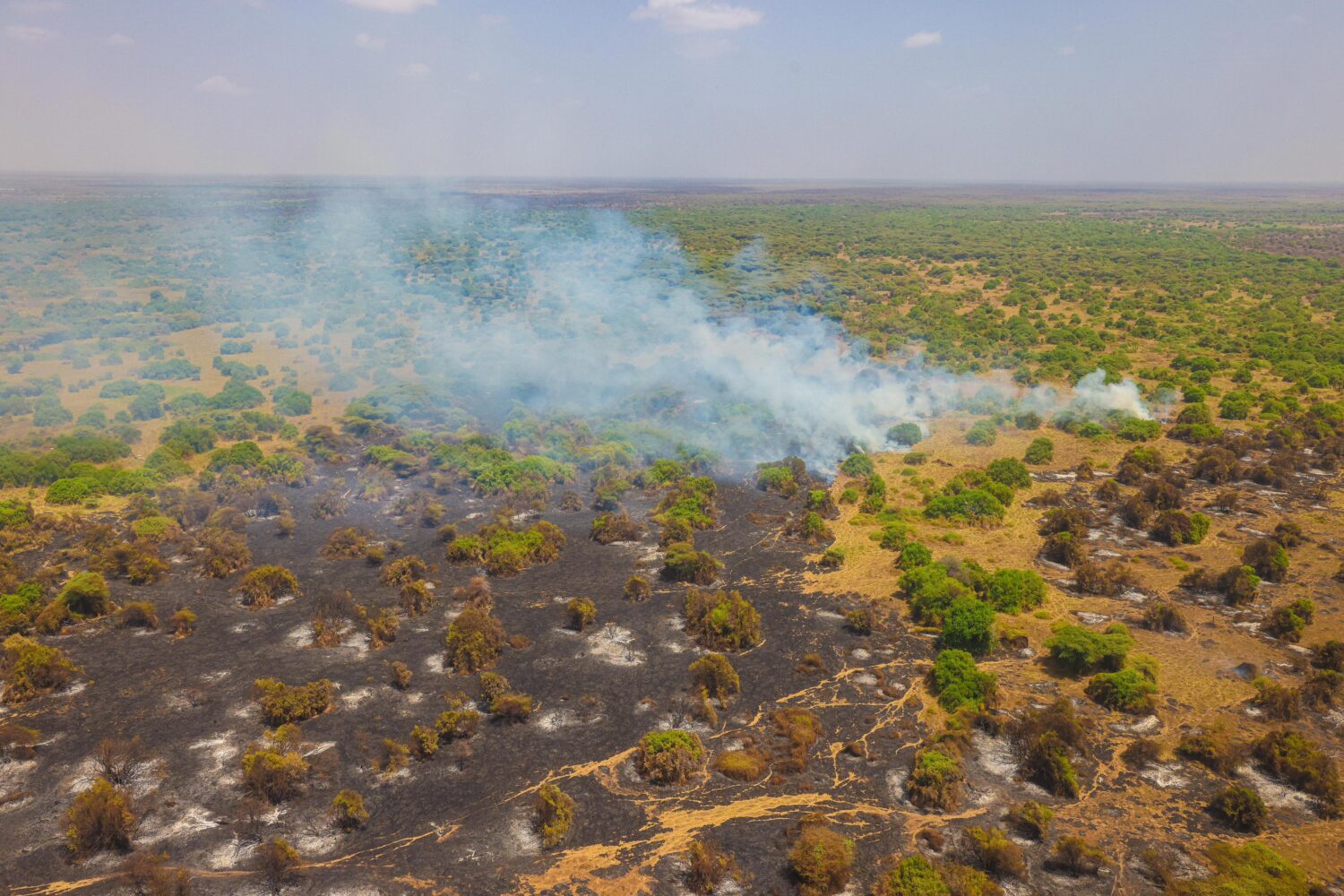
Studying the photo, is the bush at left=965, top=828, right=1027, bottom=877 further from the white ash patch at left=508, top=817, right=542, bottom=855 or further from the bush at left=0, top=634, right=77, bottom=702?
the bush at left=0, top=634, right=77, bottom=702

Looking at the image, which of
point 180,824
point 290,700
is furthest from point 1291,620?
point 180,824

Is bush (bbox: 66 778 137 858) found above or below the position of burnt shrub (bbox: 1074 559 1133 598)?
below

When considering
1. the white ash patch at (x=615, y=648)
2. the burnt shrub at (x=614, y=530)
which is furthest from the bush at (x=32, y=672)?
the burnt shrub at (x=614, y=530)

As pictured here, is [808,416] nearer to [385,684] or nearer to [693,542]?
[693,542]

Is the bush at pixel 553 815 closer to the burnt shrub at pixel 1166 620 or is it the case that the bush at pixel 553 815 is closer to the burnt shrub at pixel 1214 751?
the burnt shrub at pixel 1214 751

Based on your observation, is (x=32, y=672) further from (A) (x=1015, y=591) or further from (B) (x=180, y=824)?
(A) (x=1015, y=591)

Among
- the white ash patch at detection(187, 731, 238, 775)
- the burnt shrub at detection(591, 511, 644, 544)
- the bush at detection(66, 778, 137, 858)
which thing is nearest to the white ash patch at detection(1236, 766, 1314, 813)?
the burnt shrub at detection(591, 511, 644, 544)

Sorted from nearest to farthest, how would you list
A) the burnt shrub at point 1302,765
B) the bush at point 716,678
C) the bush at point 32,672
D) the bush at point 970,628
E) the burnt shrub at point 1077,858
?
the burnt shrub at point 1077,858 < the burnt shrub at point 1302,765 < the bush at point 32,672 < the bush at point 716,678 < the bush at point 970,628

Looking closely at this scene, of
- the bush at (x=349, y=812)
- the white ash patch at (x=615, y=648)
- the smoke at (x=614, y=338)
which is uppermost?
the smoke at (x=614, y=338)
